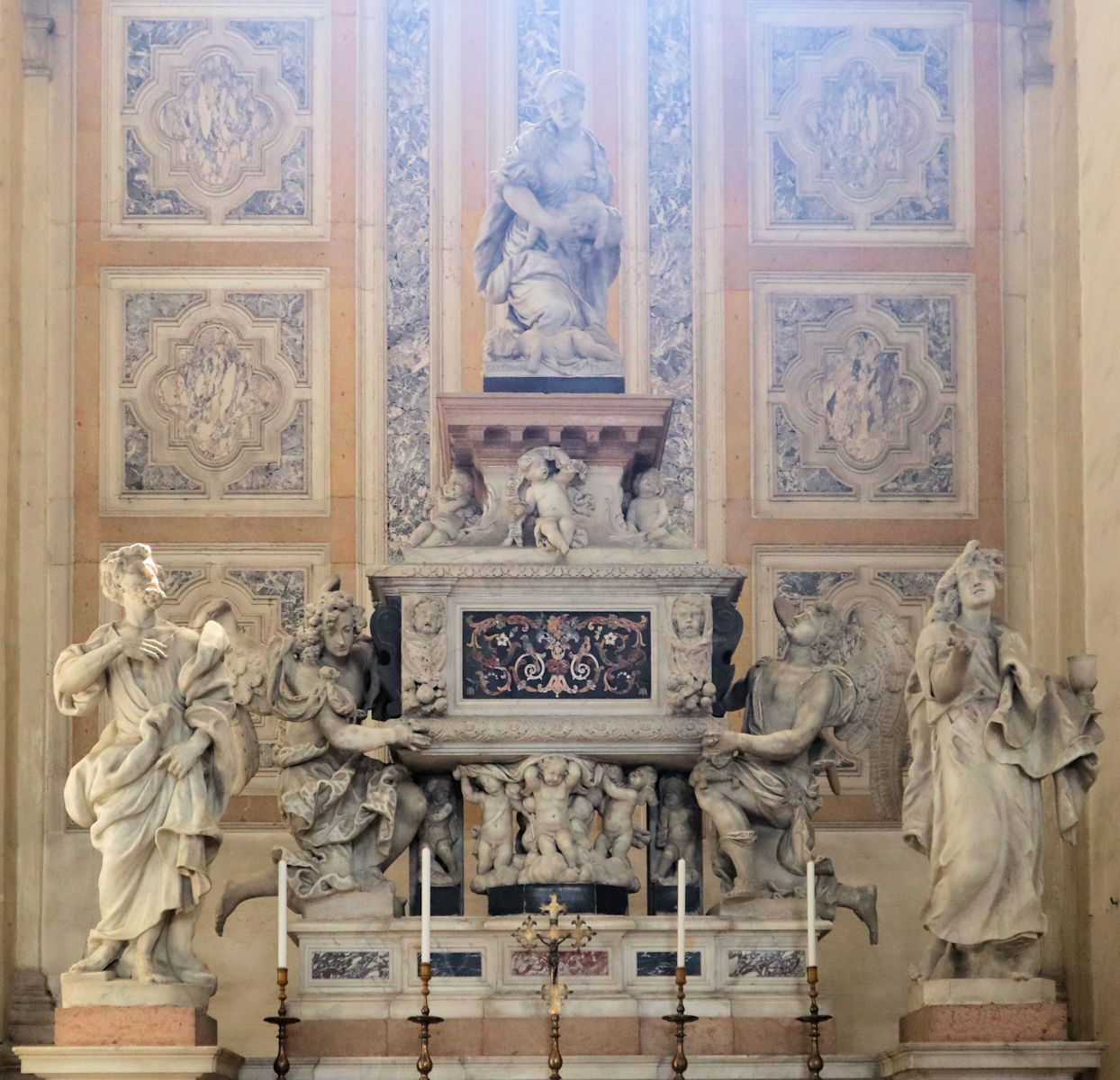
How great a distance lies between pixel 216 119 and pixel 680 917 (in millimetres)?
7040

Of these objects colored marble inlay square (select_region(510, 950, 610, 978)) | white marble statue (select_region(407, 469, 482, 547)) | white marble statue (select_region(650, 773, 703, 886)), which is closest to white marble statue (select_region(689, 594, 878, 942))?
white marble statue (select_region(650, 773, 703, 886))

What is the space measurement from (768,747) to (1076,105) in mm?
5295

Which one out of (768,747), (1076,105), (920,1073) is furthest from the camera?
(1076,105)

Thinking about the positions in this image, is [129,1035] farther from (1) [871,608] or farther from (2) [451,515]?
(1) [871,608]

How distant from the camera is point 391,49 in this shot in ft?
54.5

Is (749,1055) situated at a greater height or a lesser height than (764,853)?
lesser

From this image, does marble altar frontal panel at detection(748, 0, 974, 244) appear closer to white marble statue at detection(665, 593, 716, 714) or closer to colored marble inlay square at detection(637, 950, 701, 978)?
white marble statue at detection(665, 593, 716, 714)

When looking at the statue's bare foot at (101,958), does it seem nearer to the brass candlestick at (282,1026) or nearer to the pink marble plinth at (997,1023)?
the brass candlestick at (282,1026)

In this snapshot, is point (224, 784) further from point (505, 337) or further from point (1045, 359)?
point (1045, 359)

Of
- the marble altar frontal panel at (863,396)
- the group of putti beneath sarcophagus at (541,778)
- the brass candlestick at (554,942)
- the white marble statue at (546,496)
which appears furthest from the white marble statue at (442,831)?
the marble altar frontal panel at (863,396)

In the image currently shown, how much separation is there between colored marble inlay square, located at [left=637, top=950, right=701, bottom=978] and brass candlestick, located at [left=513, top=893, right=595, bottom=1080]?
13.3 inches

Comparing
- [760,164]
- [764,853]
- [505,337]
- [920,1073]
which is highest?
[760,164]

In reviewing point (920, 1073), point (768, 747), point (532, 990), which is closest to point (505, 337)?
point (768, 747)

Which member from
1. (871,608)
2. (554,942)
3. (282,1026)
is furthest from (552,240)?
(282,1026)
